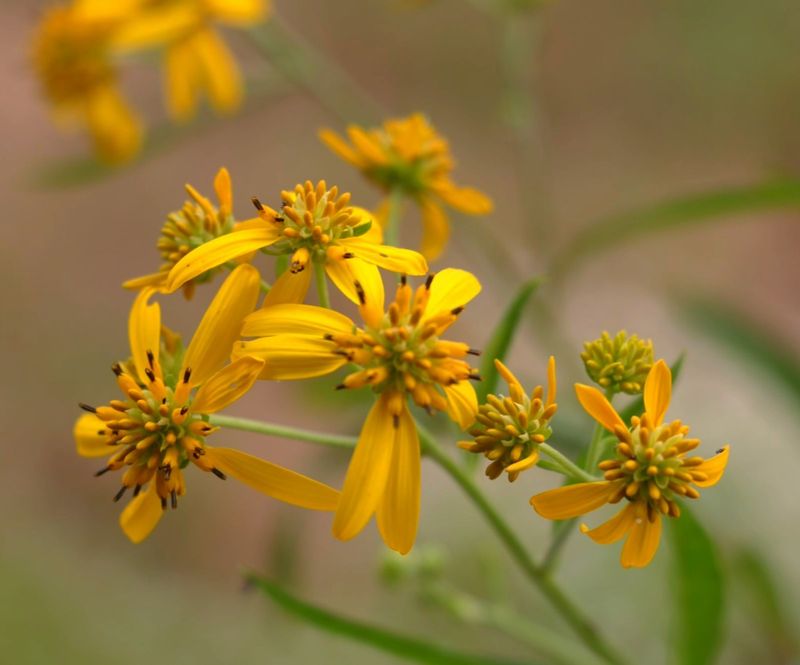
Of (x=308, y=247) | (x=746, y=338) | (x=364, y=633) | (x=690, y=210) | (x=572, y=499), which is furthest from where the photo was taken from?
(x=746, y=338)

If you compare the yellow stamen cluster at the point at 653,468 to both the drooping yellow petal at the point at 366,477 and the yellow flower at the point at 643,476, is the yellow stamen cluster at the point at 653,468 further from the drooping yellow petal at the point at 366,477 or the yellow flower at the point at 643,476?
the drooping yellow petal at the point at 366,477

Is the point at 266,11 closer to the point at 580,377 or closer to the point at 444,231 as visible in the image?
the point at 444,231

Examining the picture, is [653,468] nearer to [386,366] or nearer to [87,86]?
[386,366]

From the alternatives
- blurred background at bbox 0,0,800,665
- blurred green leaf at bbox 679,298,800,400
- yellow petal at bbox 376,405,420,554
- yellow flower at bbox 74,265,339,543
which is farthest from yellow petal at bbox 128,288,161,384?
blurred green leaf at bbox 679,298,800,400

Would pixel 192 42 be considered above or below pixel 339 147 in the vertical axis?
above

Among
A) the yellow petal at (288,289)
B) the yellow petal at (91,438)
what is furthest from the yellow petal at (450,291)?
the yellow petal at (91,438)

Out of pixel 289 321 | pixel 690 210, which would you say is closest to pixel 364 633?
pixel 289 321
